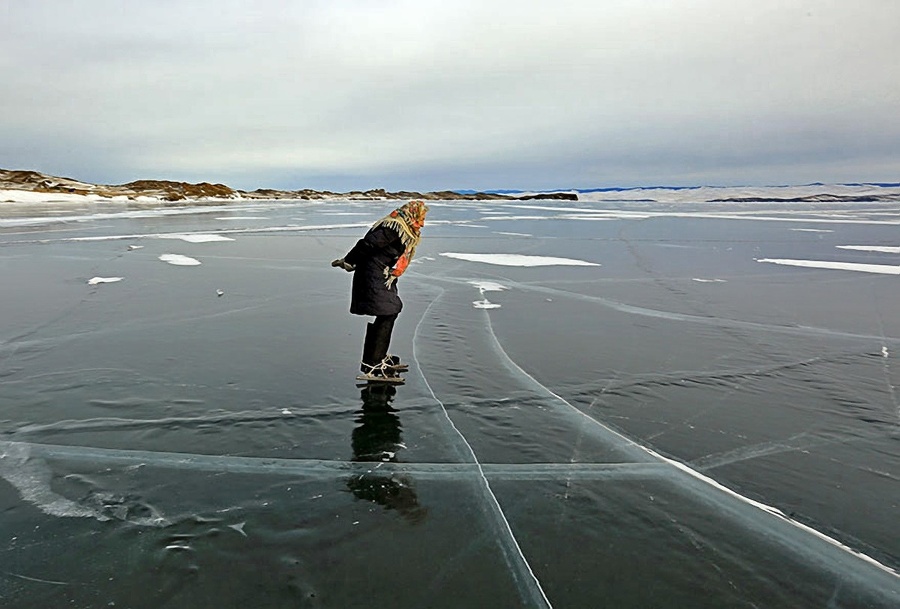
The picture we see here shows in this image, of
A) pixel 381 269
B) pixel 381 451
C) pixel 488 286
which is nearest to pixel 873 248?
pixel 488 286

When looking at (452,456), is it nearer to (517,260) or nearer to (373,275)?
(373,275)

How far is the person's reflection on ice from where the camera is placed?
2996 mm

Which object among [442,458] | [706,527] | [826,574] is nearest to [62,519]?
[442,458]

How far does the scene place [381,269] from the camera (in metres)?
4.69

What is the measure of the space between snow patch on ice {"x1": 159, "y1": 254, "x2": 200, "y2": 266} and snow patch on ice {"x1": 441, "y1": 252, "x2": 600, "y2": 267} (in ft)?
18.0

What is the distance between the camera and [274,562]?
8.09ft

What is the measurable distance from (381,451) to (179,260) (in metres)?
10.0

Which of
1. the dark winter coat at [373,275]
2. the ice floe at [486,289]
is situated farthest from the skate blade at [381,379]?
the ice floe at [486,289]

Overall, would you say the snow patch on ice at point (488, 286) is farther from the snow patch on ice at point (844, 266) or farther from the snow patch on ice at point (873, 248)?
the snow patch on ice at point (873, 248)

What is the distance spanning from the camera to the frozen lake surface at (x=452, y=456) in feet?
7.89

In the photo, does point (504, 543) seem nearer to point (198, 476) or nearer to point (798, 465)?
point (198, 476)

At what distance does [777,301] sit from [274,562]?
8.08 m

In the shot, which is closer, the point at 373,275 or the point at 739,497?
the point at 739,497

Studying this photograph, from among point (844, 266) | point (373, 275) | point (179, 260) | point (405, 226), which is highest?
point (405, 226)
